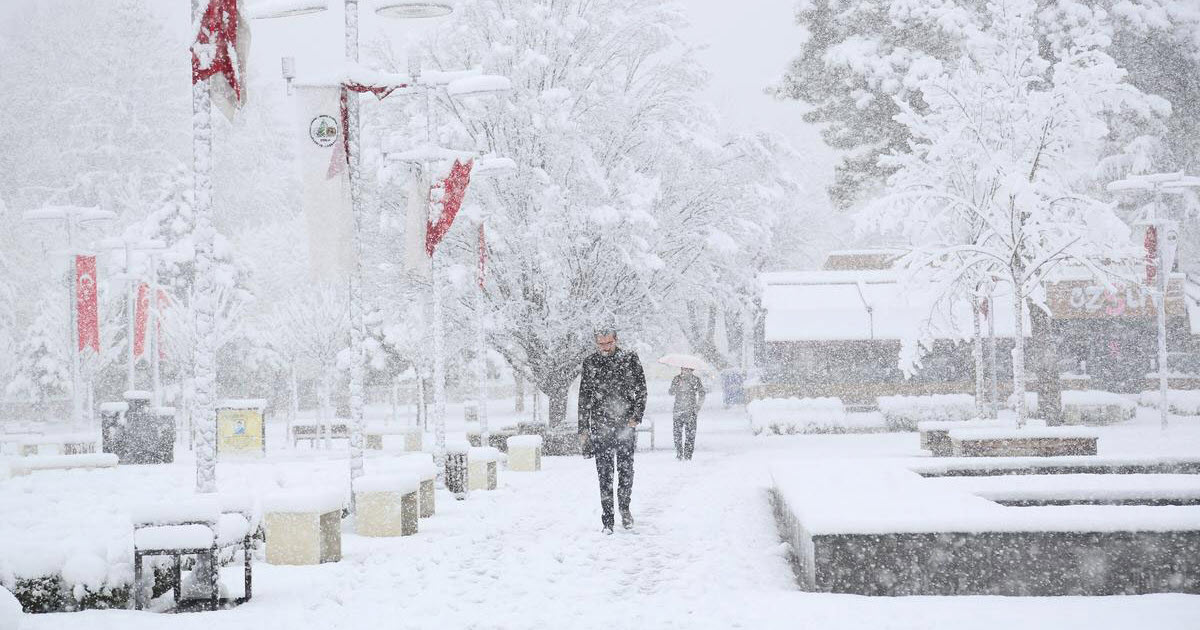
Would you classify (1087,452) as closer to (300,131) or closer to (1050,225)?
(1050,225)

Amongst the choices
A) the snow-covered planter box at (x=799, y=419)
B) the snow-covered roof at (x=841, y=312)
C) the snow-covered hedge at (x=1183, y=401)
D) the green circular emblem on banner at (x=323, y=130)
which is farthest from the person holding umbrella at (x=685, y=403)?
the snow-covered hedge at (x=1183, y=401)

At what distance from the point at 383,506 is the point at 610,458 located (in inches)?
96.5

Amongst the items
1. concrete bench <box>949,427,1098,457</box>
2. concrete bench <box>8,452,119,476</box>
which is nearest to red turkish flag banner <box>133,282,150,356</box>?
concrete bench <box>8,452,119,476</box>

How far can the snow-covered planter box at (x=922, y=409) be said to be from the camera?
29.3 metres

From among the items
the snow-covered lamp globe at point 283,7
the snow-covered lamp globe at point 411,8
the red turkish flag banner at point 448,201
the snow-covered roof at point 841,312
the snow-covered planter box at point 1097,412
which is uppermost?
the snow-covered lamp globe at point 411,8

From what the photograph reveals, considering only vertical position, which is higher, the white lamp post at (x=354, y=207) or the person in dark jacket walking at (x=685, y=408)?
the white lamp post at (x=354, y=207)

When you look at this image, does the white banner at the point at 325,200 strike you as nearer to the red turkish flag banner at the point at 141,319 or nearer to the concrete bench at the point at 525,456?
the concrete bench at the point at 525,456

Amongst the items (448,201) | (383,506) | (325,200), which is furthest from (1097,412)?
(325,200)

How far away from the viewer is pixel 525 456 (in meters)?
19.1

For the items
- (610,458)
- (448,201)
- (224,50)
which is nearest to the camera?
(224,50)

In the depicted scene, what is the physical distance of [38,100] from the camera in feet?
204

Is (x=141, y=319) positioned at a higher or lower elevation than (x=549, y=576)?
higher

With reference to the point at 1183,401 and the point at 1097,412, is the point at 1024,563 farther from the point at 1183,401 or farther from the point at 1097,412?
the point at 1183,401

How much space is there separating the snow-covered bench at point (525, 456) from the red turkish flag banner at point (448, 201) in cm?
485
